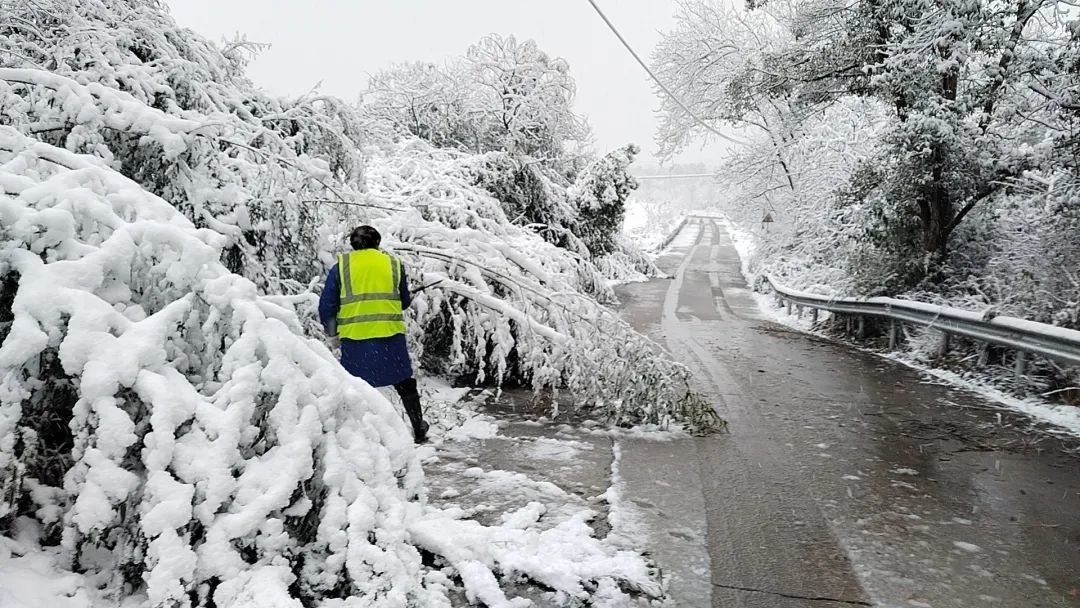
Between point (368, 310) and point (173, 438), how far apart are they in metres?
2.35

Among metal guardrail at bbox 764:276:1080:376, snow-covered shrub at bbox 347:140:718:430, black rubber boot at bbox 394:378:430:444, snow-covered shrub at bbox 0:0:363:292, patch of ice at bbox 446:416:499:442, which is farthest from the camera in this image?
metal guardrail at bbox 764:276:1080:376

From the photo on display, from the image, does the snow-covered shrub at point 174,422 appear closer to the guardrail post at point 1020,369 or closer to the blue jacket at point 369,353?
the blue jacket at point 369,353

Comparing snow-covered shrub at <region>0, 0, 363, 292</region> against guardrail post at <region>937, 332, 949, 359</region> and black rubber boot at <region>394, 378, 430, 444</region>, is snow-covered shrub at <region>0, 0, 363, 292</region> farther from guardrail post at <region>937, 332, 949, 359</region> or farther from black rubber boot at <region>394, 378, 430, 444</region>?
guardrail post at <region>937, 332, 949, 359</region>

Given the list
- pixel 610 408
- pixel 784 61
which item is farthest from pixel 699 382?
pixel 784 61

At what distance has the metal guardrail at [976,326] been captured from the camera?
6.45 meters

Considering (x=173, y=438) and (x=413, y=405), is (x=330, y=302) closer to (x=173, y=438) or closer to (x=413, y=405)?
(x=413, y=405)

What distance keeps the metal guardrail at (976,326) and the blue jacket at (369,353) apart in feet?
20.0

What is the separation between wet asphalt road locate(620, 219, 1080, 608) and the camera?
3.27 m

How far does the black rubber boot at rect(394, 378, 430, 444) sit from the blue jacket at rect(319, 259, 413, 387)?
0.15 m

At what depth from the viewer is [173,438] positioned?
250cm

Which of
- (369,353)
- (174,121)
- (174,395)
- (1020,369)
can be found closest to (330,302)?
(369,353)

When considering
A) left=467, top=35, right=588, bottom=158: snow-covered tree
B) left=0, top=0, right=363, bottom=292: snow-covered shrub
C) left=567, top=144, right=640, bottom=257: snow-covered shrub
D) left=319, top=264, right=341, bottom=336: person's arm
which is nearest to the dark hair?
left=319, top=264, right=341, bottom=336: person's arm

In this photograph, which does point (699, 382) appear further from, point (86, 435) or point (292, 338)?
point (86, 435)

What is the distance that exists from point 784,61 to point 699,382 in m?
7.58
